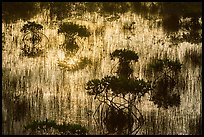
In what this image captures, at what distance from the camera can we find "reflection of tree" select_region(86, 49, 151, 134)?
770 cm

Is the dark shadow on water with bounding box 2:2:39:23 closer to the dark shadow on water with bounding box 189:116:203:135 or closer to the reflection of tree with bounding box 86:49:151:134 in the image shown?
the reflection of tree with bounding box 86:49:151:134

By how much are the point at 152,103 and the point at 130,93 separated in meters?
0.44

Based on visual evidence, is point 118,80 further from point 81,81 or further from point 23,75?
point 23,75

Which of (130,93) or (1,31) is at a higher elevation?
(1,31)

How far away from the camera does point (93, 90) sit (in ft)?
26.8

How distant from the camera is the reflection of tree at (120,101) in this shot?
25.3 ft

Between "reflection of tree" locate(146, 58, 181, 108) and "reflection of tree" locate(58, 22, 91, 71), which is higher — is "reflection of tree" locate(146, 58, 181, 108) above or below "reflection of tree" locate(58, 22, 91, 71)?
below

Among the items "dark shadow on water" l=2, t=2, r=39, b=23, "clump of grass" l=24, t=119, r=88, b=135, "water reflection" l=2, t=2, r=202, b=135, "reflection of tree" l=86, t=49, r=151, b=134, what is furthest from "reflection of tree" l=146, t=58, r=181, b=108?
"dark shadow on water" l=2, t=2, r=39, b=23

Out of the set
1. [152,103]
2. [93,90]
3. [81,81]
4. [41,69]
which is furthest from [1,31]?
[152,103]

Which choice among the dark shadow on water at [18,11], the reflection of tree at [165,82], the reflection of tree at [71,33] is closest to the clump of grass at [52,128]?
the reflection of tree at [165,82]

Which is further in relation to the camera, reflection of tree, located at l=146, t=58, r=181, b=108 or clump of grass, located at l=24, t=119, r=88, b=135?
reflection of tree, located at l=146, t=58, r=181, b=108

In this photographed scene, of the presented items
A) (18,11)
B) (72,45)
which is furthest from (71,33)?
Result: (18,11)

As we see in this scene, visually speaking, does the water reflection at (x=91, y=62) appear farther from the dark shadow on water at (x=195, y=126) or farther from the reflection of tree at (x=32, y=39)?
the reflection of tree at (x=32, y=39)

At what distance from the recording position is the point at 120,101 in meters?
8.25
